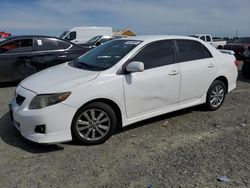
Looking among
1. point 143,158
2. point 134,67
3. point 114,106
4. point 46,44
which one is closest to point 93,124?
point 114,106

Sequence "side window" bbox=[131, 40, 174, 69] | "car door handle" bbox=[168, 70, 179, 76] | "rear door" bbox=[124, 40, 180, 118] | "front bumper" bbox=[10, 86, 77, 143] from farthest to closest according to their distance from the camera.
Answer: "car door handle" bbox=[168, 70, 179, 76]
"side window" bbox=[131, 40, 174, 69]
"rear door" bbox=[124, 40, 180, 118]
"front bumper" bbox=[10, 86, 77, 143]

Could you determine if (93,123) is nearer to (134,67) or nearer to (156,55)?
(134,67)

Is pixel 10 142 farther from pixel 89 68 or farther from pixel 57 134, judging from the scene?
pixel 89 68

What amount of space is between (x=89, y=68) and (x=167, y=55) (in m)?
1.34

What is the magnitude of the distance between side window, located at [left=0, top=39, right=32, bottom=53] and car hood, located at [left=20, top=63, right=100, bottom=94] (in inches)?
147

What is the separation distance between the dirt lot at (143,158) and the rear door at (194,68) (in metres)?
0.53

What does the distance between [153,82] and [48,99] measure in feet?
5.29

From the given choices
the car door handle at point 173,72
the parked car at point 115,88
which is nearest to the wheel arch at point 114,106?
the parked car at point 115,88

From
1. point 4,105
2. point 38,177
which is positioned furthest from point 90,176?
point 4,105

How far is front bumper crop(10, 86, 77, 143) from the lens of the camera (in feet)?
12.2

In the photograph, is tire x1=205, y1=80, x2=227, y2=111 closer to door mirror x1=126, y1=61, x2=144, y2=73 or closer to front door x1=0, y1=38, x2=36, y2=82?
door mirror x1=126, y1=61, x2=144, y2=73

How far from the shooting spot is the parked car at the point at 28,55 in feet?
25.4

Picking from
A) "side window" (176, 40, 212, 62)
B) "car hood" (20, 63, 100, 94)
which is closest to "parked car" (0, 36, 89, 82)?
"car hood" (20, 63, 100, 94)

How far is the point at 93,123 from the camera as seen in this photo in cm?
405
